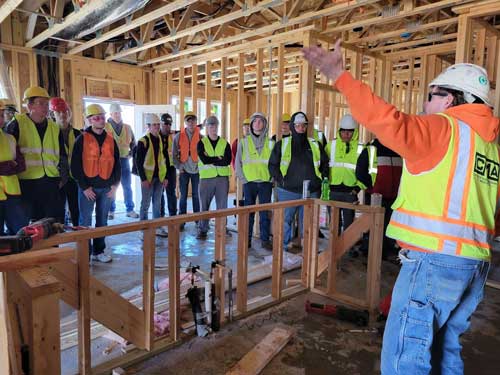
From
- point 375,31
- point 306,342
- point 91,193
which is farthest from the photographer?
point 375,31

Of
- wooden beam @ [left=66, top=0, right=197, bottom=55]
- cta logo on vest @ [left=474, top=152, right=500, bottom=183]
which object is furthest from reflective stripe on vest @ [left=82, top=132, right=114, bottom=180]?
cta logo on vest @ [left=474, top=152, right=500, bottom=183]

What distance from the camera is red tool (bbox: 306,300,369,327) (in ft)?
9.00

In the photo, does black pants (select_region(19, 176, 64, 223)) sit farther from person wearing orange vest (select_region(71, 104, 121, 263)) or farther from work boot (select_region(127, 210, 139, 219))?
work boot (select_region(127, 210, 139, 219))

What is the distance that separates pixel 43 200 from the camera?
129 inches

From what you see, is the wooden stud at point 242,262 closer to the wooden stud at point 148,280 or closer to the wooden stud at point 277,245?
the wooden stud at point 277,245

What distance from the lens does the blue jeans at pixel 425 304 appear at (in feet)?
4.28

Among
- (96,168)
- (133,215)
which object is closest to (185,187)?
(133,215)

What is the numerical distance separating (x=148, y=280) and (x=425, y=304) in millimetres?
1541

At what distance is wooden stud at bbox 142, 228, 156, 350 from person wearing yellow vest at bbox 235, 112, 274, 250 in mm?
2371

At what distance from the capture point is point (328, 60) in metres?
1.24

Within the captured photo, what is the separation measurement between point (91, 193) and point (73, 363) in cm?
183

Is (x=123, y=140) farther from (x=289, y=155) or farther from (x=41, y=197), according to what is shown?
(x=289, y=155)

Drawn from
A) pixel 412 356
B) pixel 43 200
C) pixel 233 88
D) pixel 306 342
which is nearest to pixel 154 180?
pixel 43 200

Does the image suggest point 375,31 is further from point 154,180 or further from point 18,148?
point 18,148
